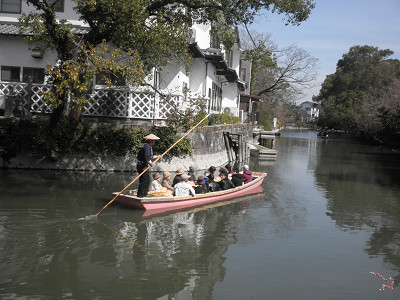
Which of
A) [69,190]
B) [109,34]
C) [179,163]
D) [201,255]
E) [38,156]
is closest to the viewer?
[201,255]

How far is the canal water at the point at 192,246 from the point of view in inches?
283

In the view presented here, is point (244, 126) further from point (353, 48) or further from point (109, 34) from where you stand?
point (353, 48)

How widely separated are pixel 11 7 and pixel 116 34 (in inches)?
408

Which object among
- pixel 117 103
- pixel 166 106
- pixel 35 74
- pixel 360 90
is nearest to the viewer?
pixel 117 103

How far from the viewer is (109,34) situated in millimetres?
15336

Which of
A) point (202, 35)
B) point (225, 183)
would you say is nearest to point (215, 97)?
point (202, 35)

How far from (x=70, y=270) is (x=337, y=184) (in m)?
14.5

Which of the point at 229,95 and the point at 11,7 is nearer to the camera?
the point at 11,7

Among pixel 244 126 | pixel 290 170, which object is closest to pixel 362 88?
pixel 244 126

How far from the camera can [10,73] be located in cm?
2130

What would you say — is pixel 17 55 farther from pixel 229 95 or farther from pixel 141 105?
pixel 229 95

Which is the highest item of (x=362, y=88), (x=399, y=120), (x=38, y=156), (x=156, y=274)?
(x=362, y=88)

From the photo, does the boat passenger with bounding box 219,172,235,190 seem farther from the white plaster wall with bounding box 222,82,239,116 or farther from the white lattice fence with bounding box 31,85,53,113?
the white plaster wall with bounding box 222,82,239,116

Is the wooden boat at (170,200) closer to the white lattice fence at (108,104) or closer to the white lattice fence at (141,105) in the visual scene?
the white lattice fence at (141,105)
